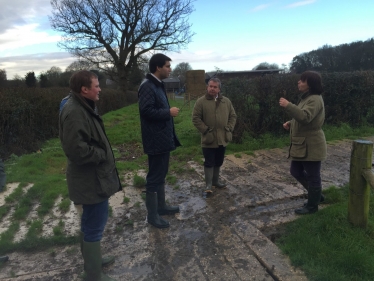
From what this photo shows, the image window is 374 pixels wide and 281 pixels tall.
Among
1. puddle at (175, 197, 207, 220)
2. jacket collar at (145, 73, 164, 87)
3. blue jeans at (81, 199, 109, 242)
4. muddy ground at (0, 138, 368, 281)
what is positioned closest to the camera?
blue jeans at (81, 199, 109, 242)

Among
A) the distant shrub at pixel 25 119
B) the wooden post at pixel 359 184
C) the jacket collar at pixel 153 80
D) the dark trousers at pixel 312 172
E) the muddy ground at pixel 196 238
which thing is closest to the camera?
the muddy ground at pixel 196 238

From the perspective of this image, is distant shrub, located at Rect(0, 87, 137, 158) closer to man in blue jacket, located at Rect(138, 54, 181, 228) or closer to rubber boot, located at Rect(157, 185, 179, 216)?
rubber boot, located at Rect(157, 185, 179, 216)

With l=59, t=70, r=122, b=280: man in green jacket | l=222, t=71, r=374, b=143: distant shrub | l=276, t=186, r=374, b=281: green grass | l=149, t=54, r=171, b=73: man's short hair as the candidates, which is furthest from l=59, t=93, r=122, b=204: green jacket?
l=222, t=71, r=374, b=143: distant shrub

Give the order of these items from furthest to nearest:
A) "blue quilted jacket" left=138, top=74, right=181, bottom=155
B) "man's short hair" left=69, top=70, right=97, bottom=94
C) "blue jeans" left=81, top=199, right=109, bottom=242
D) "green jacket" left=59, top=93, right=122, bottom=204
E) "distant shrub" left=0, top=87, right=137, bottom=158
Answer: "distant shrub" left=0, top=87, right=137, bottom=158
"blue quilted jacket" left=138, top=74, right=181, bottom=155
"blue jeans" left=81, top=199, right=109, bottom=242
"man's short hair" left=69, top=70, right=97, bottom=94
"green jacket" left=59, top=93, right=122, bottom=204

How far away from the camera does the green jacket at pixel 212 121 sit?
4.44 meters

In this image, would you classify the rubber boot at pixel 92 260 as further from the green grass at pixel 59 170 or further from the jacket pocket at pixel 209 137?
the jacket pocket at pixel 209 137

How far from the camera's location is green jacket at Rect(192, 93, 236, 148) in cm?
444

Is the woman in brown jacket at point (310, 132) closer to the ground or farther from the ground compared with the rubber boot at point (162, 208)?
farther from the ground

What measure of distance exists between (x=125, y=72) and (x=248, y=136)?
25787mm

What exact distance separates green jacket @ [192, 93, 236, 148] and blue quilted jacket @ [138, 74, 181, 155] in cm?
96

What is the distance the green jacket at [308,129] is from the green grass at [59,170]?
0.73 metres

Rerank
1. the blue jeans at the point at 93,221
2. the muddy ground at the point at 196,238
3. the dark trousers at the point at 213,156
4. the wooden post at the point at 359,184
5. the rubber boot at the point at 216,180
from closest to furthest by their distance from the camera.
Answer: the blue jeans at the point at 93,221 → the muddy ground at the point at 196,238 → the wooden post at the point at 359,184 → the dark trousers at the point at 213,156 → the rubber boot at the point at 216,180

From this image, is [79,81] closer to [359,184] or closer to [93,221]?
[93,221]

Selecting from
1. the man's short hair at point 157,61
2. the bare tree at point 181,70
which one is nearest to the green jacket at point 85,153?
the man's short hair at point 157,61
